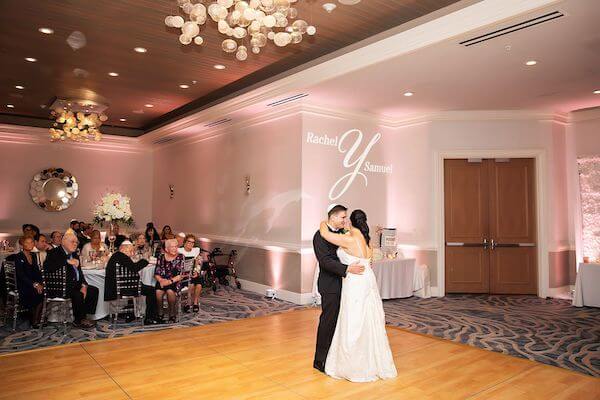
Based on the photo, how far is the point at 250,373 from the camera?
4469mm

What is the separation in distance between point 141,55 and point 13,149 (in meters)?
7.37

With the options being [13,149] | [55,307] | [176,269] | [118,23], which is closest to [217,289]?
[176,269]

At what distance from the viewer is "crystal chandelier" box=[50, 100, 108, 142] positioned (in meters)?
9.66

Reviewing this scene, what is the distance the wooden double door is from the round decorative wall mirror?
413 inches

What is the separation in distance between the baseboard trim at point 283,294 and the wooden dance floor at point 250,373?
7.54ft

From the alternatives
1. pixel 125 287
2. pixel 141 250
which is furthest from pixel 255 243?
pixel 125 287

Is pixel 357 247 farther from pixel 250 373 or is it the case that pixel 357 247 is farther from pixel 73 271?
pixel 73 271

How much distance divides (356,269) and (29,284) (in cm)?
456

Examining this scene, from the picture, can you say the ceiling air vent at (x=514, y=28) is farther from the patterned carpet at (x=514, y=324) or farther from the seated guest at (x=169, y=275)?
the seated guest at (x=169, y=275)

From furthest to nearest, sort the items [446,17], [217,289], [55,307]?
[217,289] < [55,307] < [446,17]

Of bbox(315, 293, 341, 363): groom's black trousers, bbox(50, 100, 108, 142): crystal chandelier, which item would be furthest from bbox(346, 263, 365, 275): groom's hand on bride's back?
bbox(50, 100, 108, 142): crystal chandelier

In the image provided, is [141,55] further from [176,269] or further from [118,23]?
[176,269]

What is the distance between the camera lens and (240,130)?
10.0 metres

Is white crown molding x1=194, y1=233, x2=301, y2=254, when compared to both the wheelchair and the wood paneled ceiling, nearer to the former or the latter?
the wheelchair
